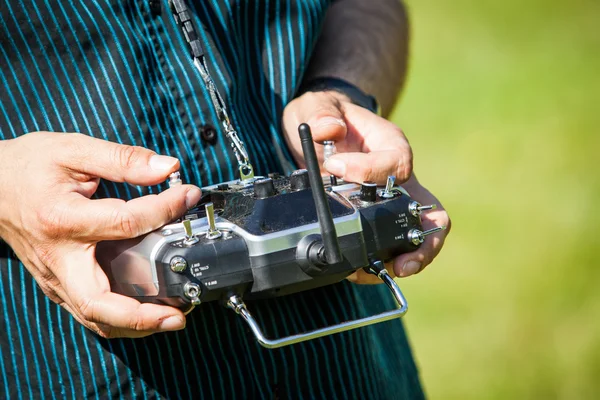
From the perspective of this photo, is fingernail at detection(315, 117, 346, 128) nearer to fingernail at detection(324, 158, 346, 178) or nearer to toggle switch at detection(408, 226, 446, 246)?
fingernail at detection(324, 158, 346, 178)

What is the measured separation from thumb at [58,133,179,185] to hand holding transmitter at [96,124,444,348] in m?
0.04

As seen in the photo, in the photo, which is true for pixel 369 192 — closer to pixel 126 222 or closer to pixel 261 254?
pixel 261 254

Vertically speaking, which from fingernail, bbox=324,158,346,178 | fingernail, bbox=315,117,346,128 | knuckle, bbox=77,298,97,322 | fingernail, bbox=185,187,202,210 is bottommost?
knuckle, bbox=77,298,97,322

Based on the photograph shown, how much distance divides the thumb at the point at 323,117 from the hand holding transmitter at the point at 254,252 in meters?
0.21

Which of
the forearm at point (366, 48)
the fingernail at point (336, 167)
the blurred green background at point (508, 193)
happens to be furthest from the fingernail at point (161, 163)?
the blurred green background at point (508, 193)

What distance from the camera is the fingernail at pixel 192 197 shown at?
0.98 m

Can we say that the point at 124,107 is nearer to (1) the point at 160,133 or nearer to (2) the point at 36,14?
(1) the point at 160,133

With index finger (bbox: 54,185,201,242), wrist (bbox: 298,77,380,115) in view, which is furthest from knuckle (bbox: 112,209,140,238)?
wrist (bbox: 298,77,380,115)

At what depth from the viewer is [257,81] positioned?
1364mm

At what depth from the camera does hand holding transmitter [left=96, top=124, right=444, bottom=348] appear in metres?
0.90

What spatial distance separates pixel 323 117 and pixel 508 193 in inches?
138

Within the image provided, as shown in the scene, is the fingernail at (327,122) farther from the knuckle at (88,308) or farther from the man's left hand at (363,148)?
the knuckle at (88,308)

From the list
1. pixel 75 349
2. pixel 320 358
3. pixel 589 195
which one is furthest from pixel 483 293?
pixel 75 349

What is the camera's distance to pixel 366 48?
5.26ft
